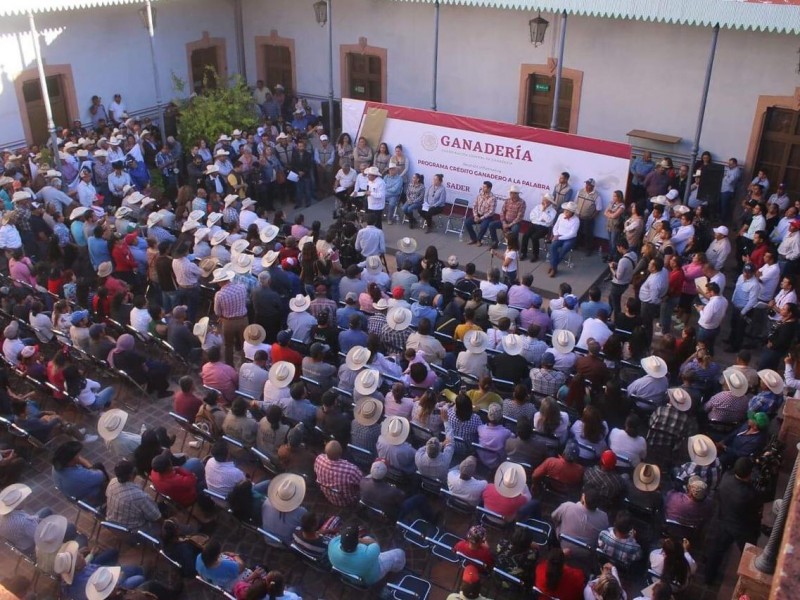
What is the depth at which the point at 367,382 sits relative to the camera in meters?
8.16

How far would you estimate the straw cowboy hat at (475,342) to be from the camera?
8.73 meters

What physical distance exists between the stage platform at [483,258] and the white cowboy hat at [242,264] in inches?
134

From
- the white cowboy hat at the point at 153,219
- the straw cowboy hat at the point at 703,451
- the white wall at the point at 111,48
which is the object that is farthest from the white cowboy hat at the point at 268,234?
the white wall at the point at 111,48

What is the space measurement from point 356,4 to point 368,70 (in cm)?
154

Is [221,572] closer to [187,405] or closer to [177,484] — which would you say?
[177,484]

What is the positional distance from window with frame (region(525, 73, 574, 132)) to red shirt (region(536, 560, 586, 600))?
1209 centimetres

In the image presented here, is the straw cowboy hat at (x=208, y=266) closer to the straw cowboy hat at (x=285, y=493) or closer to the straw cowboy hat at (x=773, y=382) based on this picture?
the straw cowboy hat at (x=285, y=493)

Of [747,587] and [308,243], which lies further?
[308,243]

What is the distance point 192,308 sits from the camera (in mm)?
11023

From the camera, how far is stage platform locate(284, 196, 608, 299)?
12828 mm

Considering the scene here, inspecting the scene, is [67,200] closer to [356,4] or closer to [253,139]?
[253,139]

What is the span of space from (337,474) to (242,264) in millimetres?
4439

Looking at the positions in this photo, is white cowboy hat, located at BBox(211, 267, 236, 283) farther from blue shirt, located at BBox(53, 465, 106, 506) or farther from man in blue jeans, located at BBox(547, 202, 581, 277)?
man in blue jeans, located at BBox(547, 202, 581, 277)

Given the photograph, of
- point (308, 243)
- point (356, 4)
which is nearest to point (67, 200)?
point (308, 243)
